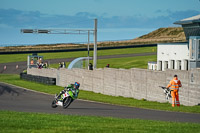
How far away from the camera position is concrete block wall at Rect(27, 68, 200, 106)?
22.6m

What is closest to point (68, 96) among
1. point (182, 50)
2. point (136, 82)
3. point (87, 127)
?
point (87, 127)

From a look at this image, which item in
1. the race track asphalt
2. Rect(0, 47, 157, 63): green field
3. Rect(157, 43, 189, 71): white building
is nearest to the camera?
the race track asphalt

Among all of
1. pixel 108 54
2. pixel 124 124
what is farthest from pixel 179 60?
pixel 108 54

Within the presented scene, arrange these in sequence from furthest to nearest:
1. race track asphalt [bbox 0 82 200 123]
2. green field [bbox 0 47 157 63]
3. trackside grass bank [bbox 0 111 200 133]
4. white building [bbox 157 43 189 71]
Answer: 1. green field [bbox 0 47 157 63]
2. white building [bbox 157 43 189 71]
3. race track asphalt [bbox 0 82 200 123]
4. trackside grass bank [bbox 0 111 200 133]

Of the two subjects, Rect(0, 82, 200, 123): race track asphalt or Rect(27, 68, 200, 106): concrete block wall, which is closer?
Rect(0, 82, 200, 123): race track asphalt

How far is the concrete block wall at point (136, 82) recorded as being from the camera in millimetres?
22612

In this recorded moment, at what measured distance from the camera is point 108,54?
83.9 metres

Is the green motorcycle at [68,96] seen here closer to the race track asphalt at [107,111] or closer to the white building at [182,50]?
the race track asphalt at [107,111]

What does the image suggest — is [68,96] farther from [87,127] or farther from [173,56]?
[173,56]

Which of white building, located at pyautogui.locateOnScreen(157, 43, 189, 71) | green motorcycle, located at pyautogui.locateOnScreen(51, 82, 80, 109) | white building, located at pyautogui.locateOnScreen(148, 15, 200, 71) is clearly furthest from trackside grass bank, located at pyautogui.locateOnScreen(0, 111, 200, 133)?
white building, located at pyautogui.locateOnScreen(157, 43, 189, 71)

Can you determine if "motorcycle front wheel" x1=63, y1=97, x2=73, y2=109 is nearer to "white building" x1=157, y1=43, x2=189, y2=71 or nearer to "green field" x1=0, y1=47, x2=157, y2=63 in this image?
"white building" x1=157, y1=43, x2=189, y2=71

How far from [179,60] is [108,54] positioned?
4563 centimetres

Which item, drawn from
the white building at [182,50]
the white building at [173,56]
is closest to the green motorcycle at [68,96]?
the white building at [182,50]

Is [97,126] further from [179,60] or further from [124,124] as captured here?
[179,60]
